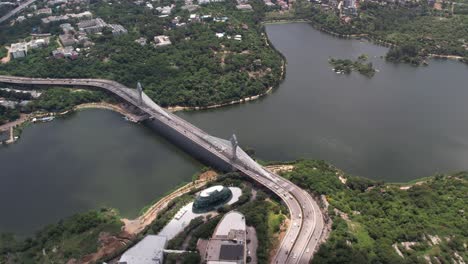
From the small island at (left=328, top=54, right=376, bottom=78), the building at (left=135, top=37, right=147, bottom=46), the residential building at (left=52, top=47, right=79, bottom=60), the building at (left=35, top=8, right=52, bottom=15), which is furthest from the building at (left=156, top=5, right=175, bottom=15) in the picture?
the small island at (left=328, top=54, right=376, bottom=78)

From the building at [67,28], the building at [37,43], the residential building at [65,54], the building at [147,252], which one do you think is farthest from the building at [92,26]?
the building at [147,252]

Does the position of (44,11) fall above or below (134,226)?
above

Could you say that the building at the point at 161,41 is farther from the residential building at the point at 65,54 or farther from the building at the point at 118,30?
the residential building at the point at 65,54

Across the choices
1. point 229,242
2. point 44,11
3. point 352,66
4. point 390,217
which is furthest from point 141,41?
point 390,217

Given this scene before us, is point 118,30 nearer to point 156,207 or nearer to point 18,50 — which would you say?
point 18,50

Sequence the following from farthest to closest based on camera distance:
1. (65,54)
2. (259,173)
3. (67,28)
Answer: (67,28) < (65,54) < (259,173)

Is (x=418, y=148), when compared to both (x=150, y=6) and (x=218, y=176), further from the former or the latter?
(x=150, y=6)
